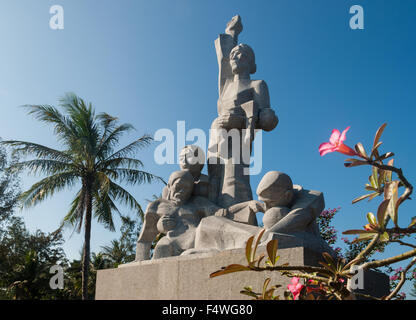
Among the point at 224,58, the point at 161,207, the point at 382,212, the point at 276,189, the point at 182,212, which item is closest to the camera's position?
the point at 382,212

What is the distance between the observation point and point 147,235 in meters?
5.43

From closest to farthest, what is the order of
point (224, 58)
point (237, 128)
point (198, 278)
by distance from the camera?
point (198, 278)
point (237, 128)
point (224, 58)

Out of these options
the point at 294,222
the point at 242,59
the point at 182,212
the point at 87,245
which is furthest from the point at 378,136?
the point at 87,245

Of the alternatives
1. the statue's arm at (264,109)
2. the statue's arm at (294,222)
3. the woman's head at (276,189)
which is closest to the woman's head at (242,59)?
the statue's arm at (264,109)

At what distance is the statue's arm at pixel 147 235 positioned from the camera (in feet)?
17.4

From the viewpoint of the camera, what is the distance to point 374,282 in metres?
3.54

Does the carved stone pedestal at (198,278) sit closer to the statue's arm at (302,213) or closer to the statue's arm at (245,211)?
the statue's arm at (302,213)

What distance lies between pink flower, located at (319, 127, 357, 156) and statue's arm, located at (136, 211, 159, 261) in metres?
4.22

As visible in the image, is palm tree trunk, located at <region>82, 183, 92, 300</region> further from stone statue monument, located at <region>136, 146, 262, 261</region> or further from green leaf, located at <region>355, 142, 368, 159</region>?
green leaf, located at <region>355, 142, 368, 159</region>

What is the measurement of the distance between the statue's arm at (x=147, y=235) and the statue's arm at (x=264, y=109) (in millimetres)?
1962

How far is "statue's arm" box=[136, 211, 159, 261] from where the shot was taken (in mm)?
5316

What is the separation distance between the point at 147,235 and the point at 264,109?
94.6 inches

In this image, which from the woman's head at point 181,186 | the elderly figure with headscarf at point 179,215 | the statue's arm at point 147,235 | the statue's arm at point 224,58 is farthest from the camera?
the statue's arm at point 224,58

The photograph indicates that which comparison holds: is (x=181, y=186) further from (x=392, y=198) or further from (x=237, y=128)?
(x=392, y=198)
